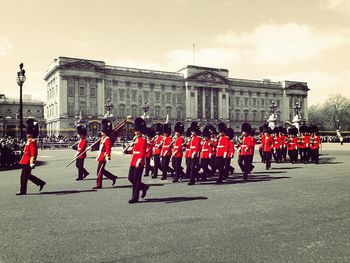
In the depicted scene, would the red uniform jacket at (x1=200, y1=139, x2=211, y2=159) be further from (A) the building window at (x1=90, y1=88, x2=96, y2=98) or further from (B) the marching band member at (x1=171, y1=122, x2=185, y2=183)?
(A) the building window at (x1=90, y1=88, x2=96, y2=98)

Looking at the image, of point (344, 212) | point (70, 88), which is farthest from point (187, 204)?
point (70, 88)

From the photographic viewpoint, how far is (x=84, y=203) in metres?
8.38

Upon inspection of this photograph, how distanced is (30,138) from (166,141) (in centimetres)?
485

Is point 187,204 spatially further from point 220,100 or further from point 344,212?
point 220,100

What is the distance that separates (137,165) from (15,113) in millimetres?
82597

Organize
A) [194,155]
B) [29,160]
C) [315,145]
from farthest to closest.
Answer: [315,145] → [194,155] → [29,160]

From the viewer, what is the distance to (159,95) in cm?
7988

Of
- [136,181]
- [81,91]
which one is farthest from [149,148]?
[81,91]

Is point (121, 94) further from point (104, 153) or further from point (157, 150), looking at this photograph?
point (104, 153)

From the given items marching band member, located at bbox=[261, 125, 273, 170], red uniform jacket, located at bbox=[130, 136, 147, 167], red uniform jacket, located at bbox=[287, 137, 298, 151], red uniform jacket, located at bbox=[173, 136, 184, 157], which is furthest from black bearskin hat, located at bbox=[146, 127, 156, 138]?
red uniform jacket, located at bbox=[287, 137, 298, 151]

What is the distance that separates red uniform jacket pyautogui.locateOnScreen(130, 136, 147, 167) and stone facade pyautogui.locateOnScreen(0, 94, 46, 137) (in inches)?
2602

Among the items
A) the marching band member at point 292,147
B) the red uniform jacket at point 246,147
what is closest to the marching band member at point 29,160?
the red uniform jacket at point 246,147

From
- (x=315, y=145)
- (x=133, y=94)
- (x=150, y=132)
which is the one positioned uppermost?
(x=133, y=94)

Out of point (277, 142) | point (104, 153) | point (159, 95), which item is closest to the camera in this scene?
point (104, 153)
